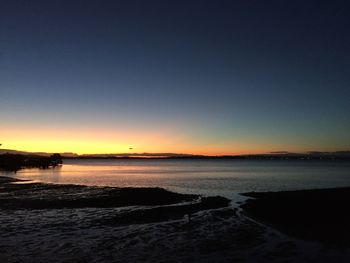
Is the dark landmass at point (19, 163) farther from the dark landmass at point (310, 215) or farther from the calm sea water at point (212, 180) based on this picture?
the dark landmass at point (310, 215)

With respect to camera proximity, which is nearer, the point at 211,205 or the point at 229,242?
the point at 229,242

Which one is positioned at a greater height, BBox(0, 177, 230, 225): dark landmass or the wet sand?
BBox(0, 177, 230, 225): dark landmass

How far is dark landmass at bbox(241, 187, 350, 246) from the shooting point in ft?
66.7

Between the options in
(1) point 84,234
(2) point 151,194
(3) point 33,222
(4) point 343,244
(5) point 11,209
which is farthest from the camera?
(2) point 151,194

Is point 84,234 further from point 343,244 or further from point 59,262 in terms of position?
point 343,244

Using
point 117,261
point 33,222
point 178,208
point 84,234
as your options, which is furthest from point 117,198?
point 117,261

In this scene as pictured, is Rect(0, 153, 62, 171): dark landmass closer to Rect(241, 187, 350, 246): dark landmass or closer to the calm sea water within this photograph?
the calm sea water

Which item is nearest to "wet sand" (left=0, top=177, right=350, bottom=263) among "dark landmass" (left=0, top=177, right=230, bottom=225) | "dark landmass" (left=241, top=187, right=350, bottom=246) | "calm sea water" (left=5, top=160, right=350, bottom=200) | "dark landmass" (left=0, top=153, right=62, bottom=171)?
"dark landmass" (left=0, top=177, right=230, bottom=225)

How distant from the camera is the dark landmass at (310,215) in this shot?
20.3 m

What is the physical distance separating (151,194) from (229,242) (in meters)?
22.9

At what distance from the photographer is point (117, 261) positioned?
15.4m

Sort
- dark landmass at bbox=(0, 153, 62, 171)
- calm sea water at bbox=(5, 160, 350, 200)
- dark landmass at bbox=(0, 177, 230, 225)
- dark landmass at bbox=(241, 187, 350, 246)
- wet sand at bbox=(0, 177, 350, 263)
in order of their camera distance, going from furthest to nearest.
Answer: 1. dark landmass at bbox=(0, 153, 62, 171)
2. calm sea water at bbox=(5, 160, 350, 200)
3. dark landmass at bbox=(0, 177, 230, 225)
4. dark landmass at bbox=(241, 187, 350, 246)
5. wet sand at bbox=(0, 177, 350, 263)

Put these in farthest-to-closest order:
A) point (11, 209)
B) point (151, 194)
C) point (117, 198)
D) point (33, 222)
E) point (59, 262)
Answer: point (151, 194) → point (117, 198) → point (11, 209) → point (33, 222) → point (59, 262)

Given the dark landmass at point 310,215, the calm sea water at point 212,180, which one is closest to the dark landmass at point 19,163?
the calm sea water at point 212,180
